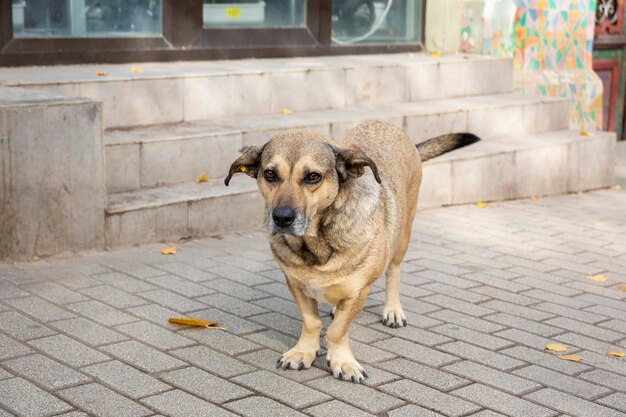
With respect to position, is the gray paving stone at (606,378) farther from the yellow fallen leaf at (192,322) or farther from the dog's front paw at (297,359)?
the yellow fallen leaf at (192,322)

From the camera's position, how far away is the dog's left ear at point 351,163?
4.75m

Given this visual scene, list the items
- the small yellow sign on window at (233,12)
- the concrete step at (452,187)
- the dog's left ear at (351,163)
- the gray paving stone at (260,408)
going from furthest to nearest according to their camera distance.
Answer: the small yellow sign on window at (233,12)
the concrete step at (452,187)
the dog's left ear at (351,163)
the gray paving stone at (260,408)

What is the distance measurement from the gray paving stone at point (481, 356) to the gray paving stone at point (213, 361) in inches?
45.3

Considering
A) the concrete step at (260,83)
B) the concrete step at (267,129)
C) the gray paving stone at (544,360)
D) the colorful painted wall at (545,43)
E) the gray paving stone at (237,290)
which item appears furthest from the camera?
the colorful painted wall at (545,43)

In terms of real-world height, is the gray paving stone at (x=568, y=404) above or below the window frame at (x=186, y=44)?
below

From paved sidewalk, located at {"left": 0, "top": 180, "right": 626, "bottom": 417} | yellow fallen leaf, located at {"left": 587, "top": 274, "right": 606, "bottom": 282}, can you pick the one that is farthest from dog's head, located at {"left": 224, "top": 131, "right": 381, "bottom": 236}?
yellow fallen leaf, located at {"left": 587, "top": 274, "right": 606, "bottom": 282}

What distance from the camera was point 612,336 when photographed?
577 centimetres

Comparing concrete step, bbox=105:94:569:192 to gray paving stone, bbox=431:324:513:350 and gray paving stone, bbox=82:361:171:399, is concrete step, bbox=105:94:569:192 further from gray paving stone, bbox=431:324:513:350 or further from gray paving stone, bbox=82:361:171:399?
gray paving stone, bbox=431:324:513:350

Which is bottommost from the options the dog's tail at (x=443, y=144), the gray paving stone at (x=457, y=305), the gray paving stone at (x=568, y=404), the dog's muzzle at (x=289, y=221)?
the gray paving stone at (x=568, y=404)

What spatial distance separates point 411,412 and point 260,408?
2.25ft

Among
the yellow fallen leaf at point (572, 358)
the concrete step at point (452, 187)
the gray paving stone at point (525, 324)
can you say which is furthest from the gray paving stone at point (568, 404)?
the concrete step at point (452, 187)

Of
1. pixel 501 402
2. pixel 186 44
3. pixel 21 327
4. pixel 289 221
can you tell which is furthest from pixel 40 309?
pixel 186 44

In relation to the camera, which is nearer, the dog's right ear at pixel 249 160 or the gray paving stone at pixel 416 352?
the dog's right ear at pixel 249 160

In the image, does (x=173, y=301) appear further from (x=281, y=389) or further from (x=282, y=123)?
(x=282, y=123)
